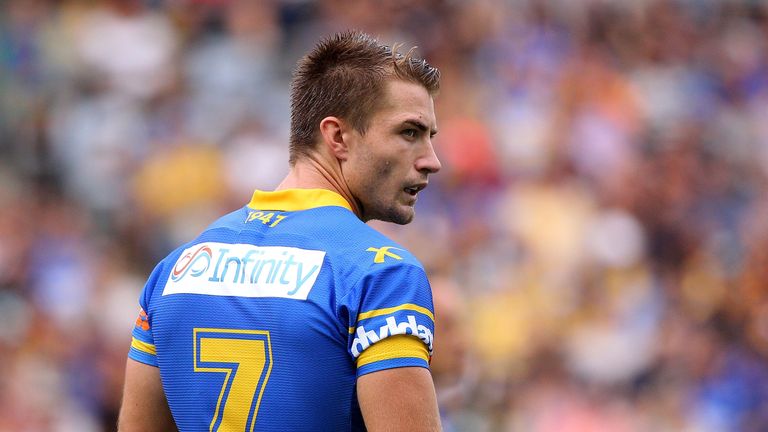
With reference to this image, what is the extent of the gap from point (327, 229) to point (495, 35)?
8.64m

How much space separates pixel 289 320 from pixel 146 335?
494 millimetres

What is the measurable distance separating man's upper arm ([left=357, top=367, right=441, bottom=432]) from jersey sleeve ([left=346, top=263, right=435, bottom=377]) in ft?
0.07

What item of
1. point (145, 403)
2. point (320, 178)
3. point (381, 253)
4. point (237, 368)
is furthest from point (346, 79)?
point (145, 403)

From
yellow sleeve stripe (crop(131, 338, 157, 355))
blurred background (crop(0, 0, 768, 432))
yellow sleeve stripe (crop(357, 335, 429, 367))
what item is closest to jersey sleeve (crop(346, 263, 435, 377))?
yellow sleeve stripe (crop(357, 335, 429, 367))

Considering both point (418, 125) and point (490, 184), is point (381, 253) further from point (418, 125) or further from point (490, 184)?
point (490, 184)

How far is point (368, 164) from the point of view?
294 centimetres

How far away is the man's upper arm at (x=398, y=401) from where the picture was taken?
2.52m

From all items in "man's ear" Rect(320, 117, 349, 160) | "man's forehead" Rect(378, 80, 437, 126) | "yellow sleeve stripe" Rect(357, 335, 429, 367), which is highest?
"man's forehead" Rect(378, 80, 437, 126)

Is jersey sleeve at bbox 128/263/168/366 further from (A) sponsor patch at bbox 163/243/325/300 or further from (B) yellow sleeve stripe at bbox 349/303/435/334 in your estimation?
(B) yellow sleeve stripe at bbox 349/303/435/334

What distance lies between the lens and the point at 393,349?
8.36 feet

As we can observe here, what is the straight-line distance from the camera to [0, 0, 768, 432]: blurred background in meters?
8.54

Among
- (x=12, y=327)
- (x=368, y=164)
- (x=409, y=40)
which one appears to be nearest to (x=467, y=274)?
(x=409, y=40)

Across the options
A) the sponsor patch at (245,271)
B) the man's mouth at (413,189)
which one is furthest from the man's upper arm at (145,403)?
the man's mouth at (413,189)

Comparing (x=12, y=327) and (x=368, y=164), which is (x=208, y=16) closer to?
(x=12, y=327)
